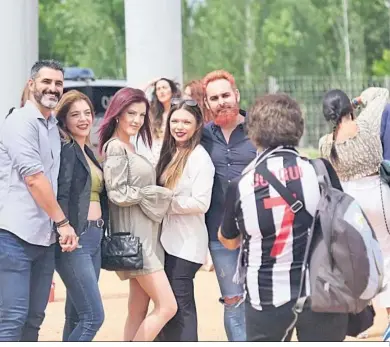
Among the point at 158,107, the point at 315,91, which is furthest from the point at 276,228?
the point at 315,91

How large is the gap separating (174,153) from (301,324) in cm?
231

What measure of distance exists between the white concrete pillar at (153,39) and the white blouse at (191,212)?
3.11 metres

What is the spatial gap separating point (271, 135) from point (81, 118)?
6.70 ft

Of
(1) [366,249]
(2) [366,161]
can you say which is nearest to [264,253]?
(1) [366,249]

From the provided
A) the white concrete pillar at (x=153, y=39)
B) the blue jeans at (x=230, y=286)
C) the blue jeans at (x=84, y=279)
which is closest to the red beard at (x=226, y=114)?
the blue jeans at (x=230, y=286)

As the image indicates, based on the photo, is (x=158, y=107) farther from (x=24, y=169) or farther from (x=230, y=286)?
(x=24, y=169)

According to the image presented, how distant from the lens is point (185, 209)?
21.8 feet

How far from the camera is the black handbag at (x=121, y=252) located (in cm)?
656

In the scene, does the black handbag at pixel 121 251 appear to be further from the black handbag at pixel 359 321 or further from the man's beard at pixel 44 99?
the black handbag at pixel 359 321

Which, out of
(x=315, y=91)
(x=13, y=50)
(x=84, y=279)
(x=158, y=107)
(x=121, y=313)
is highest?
(x=13, y=50)

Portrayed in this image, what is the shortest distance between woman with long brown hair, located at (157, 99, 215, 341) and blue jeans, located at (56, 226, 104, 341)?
49 centimetres

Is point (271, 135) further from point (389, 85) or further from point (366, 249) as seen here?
point (389, 85)

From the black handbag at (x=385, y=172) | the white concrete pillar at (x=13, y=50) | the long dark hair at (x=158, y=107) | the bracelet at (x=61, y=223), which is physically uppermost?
the white concrete pillar at (x=13, y=50)

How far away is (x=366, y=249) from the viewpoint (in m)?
4.70
